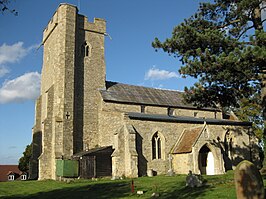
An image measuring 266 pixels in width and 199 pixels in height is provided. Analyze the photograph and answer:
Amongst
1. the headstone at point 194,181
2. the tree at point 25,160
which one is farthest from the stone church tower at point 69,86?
the tree at point 25,160

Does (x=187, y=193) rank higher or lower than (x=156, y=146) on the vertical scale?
lower

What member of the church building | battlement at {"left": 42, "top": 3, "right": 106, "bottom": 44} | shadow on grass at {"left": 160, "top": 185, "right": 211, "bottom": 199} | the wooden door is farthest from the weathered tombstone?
battlement at {"left": 42, "top": 3, "right": 106, "bottom": 44}

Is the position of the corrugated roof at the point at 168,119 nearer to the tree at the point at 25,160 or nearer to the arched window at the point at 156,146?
the arched window at the point at 156,146

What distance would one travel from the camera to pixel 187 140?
27.2 meters

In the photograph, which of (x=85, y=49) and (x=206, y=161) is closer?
(x=206, y=161)

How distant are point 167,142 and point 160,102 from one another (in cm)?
630

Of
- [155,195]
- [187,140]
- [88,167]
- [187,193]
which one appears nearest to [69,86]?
[88,167]

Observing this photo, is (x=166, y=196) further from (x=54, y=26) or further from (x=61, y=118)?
(x=54, y=26)

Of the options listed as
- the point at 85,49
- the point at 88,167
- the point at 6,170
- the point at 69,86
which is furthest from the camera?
the point at 6,170

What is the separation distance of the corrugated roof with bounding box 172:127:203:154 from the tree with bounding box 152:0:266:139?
764cm

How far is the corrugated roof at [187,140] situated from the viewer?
2603cm

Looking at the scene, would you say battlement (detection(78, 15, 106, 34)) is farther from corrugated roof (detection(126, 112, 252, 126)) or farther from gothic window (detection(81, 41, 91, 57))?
corrugated roof (detection(126, 112, 252, 126))

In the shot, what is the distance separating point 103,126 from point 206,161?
1018 centimetres

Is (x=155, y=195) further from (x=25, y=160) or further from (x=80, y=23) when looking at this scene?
(x=25, y=160)
